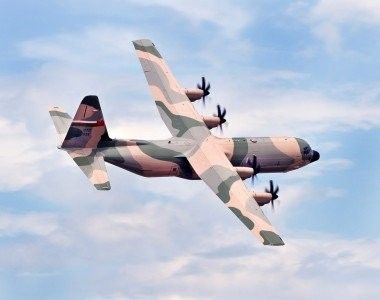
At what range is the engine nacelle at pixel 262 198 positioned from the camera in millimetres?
95312

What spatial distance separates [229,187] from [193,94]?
17.2m

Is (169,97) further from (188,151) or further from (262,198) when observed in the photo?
(262,198)

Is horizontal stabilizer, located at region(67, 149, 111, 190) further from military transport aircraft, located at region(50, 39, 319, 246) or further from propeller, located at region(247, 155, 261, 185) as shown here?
propeller, located at region(247, 155, 261, 185)

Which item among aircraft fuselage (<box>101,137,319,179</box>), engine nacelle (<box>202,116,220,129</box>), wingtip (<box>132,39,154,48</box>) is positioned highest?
wingtip (<box>132,39,154,48</box>)

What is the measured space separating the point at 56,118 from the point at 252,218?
78.4ft

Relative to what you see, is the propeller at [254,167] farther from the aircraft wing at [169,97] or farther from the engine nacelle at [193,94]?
the engine nacelle at [193,94]

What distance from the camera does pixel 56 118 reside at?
104 meters

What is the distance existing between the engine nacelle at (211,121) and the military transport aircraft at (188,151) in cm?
10

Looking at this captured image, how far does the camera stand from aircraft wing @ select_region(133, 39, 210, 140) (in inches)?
4168

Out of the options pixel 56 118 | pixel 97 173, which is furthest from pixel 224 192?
pixel 56 118

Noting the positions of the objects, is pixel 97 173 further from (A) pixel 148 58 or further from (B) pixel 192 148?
(A) pixel 148 58

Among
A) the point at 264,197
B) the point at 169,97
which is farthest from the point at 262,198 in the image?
the point at 169,97

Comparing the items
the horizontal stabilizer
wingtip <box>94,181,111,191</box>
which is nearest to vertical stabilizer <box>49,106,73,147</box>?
the horizontal stabilizer

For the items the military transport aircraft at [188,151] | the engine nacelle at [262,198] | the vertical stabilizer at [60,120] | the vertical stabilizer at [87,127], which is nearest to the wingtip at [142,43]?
the military transport aircraft at [188,151]
